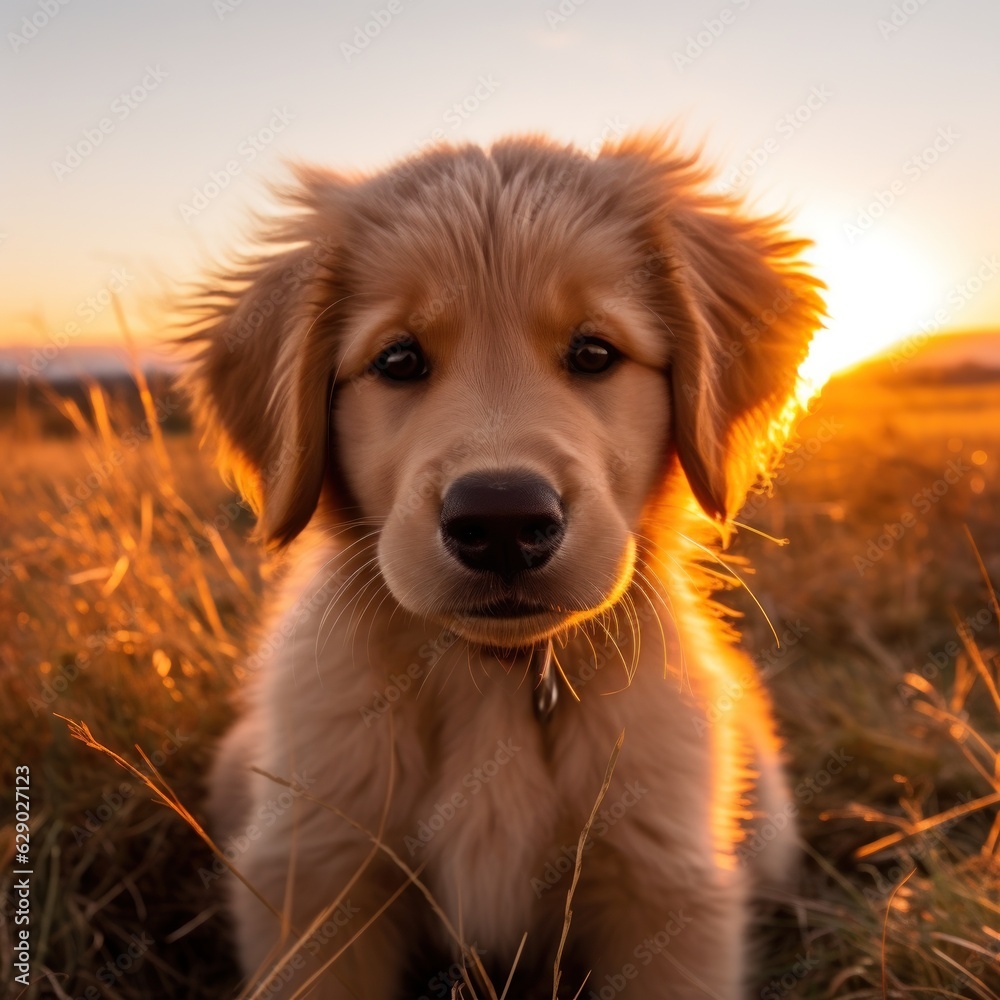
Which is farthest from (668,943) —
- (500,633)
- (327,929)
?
(500,633)

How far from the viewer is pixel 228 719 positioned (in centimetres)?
358

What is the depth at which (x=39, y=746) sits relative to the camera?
3215 mm

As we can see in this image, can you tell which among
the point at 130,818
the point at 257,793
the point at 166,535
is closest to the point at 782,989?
the point at 257,793

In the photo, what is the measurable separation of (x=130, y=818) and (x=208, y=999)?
0.64m

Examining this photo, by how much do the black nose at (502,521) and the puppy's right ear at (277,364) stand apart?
619 millimetres

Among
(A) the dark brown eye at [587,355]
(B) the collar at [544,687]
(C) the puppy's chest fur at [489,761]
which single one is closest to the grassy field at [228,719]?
(C) the puppy's chest fur at [489,761]

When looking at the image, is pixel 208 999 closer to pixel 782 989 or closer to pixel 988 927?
pixel 782 989

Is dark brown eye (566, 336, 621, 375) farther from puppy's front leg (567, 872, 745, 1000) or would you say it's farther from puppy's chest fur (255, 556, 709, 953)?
puppy's front leg (567, 872, 745, 1000)

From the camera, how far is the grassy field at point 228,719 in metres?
2.63

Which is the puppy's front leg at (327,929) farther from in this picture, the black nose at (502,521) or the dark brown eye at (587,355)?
the dark brown eye at (587,355)

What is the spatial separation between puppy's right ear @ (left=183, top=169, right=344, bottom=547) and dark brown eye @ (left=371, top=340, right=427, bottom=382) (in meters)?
0.19

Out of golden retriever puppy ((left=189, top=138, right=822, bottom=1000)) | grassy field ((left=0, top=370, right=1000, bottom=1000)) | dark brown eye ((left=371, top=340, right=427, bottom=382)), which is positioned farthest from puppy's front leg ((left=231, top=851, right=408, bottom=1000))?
dark brown eye ((left=371, top=340, right=427, bottom=382))

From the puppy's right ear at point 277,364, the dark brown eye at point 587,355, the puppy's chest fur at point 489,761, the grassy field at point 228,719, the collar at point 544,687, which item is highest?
the dark brown eye at point 587,355

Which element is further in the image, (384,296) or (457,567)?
(384,296)
